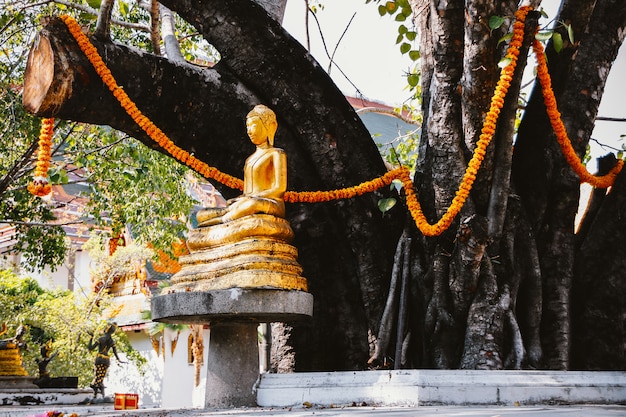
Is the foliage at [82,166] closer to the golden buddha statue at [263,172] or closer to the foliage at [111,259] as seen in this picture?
the golden buddha statue at [263,172]

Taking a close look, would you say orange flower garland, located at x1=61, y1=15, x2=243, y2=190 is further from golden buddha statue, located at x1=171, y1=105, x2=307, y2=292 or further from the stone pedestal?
the stone pedestal

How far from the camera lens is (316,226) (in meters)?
5.36

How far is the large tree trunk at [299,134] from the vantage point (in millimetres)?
4996

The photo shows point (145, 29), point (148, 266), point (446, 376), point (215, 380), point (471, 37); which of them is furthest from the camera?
point (148, 266)

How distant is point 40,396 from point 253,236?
22.2 feet

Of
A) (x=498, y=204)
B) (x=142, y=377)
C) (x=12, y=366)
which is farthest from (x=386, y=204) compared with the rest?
(x=142, y=377)

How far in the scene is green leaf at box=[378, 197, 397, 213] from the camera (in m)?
4.90

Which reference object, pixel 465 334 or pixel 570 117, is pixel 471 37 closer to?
pixel 570 117

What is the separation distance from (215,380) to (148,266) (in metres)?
14.5

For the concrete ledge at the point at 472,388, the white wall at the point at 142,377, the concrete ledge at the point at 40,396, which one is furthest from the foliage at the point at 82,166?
the white wall at the point at 142,377

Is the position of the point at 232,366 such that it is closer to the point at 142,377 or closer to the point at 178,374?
the point at 178,374

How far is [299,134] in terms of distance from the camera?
527 centimetres

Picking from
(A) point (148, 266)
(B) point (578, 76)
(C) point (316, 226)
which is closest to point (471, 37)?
(B) point (578, 76)

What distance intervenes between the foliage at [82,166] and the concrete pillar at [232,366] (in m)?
3.86
